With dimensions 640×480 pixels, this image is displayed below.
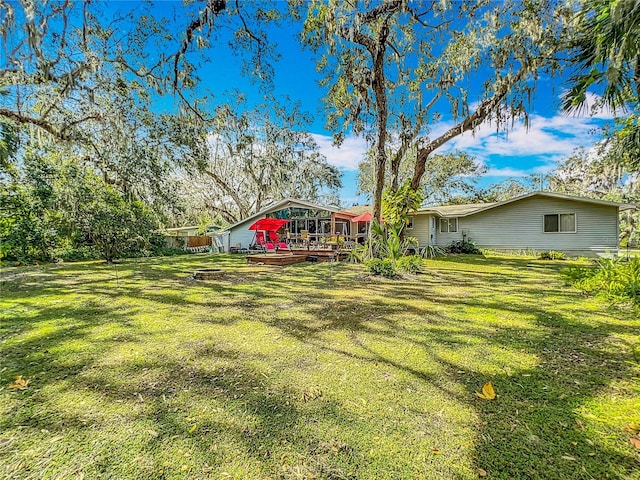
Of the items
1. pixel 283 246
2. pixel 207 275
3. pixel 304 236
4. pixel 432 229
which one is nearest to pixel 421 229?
pixel 432 229

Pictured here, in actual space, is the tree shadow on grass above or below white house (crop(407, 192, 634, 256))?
below

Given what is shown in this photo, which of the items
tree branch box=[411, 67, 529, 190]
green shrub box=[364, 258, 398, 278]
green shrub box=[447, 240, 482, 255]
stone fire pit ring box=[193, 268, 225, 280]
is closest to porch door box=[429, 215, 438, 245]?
green shrub box=[447, 240, 482, 255]

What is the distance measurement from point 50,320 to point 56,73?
6571mm

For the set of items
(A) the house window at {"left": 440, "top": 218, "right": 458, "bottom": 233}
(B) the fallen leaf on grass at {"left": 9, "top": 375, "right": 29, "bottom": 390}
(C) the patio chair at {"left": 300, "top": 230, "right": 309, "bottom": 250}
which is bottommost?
(B) the fallen leaf on grass at {"left": 9, "top": 375, "right": 29, "bottom": 390}

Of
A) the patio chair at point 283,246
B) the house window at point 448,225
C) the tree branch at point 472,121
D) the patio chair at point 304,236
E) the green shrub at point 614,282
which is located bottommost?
the green shrub at point 614,282

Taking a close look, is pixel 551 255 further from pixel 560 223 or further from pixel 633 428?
pixel 633 428

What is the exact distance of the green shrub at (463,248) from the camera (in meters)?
17.3

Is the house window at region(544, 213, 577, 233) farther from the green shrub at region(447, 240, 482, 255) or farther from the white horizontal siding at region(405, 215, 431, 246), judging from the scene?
the white horizontal siding at region(405, 215, 431, 246)

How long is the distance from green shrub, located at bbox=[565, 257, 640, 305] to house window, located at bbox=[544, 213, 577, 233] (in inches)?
371

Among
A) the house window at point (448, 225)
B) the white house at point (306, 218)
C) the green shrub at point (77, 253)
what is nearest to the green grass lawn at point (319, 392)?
the green shrub at point (77, 253)

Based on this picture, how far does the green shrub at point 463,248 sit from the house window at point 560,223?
3.45m

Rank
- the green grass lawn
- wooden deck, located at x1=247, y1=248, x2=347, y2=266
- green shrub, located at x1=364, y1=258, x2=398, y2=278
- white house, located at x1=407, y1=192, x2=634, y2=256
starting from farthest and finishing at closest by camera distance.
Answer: white house, located at x1=407, y1=192, x2=634, y2=256 < wooden deck, located at x1=247, y1=248, x2=347, y2=266 < green shrub, located at x1=364, y1=258, x2=398, y2=278 < the green grass lawn

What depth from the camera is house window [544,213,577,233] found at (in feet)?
49.9

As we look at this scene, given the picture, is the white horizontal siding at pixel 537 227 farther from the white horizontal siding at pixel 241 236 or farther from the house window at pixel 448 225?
the white horizontal siding at pixel 241 236
